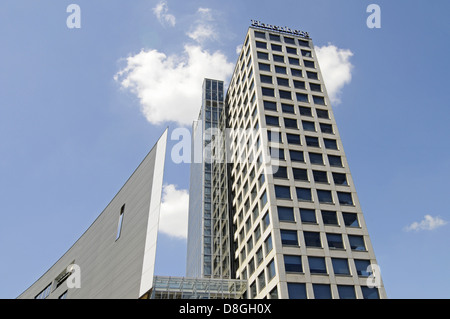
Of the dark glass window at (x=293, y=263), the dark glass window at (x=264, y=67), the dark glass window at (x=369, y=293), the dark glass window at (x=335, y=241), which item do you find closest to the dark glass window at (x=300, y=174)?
the dark glass window at (x=335, y=241)

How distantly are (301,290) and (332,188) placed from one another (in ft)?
49.9

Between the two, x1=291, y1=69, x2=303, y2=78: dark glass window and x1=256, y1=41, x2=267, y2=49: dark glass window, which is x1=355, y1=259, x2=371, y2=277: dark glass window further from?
x1=256, y1=41, x2=267, y2=49: dark glass window

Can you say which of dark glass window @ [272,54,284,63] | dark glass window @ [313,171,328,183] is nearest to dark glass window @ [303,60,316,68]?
dark glass window @ [272,54,284,63]

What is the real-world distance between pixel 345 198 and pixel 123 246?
28.6m

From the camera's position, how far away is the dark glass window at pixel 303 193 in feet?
158

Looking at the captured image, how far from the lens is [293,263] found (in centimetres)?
4191

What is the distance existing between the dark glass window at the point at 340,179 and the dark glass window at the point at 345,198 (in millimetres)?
1697

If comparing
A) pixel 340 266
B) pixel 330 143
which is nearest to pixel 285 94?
pixel 330 143

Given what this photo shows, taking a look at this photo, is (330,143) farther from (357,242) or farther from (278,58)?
(278,58)
